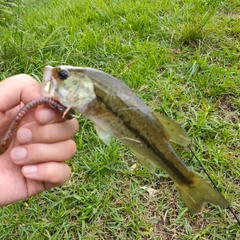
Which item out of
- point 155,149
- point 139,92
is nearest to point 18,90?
point 155,149

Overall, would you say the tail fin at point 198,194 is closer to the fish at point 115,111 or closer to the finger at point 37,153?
the fish at point 115,111

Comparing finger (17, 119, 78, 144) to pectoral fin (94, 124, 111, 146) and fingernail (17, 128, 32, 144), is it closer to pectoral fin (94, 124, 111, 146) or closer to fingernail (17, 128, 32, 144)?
fingernail (17, 128, 32, 144)

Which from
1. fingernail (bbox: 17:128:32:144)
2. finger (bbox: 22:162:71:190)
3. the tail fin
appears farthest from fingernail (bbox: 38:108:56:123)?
the tail fin

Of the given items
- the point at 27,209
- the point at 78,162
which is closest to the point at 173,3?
the point at 78,162

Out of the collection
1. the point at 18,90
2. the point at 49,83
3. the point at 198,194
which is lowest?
the point at 198,194

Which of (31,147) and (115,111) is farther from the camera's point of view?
(31,147)

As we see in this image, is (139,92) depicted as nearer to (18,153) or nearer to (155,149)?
(155,149)
